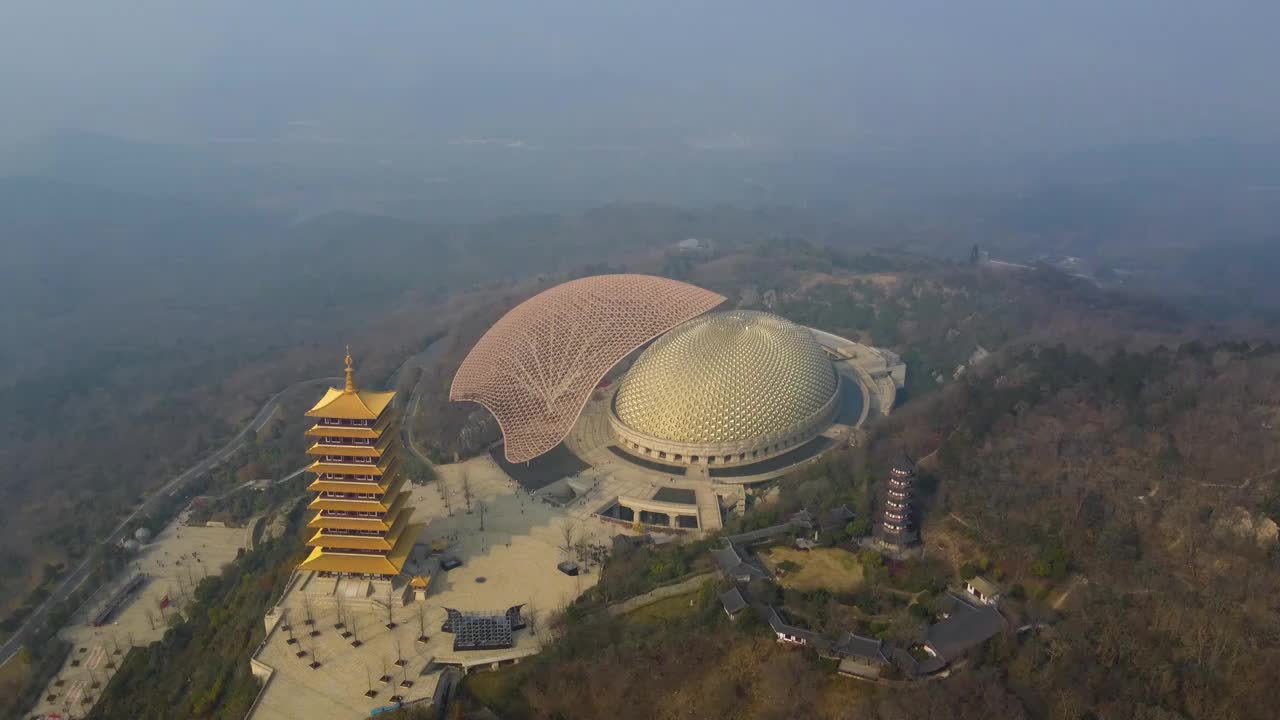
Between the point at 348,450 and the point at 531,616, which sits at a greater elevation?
the point at 348,450

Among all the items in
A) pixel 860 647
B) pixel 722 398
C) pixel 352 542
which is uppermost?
pixel 722 398

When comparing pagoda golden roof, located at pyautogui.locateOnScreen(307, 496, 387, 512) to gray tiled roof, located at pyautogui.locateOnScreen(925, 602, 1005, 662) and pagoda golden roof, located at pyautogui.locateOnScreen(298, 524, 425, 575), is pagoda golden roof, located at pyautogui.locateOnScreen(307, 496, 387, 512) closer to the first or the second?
pagoda golden roof, located at pyautogui.locateOnScreen(298, 524, 425, 575)

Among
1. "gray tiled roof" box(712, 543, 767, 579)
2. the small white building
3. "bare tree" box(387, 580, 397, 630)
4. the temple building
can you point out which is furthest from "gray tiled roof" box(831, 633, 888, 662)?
"bare tree" box(387, 580, 397, 630)

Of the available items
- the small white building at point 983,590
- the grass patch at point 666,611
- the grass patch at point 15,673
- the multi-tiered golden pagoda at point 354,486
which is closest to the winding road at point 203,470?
the grass patch at point 15,673

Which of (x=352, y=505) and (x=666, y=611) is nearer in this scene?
(x=666, y=611)

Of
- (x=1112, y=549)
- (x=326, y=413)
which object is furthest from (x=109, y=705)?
(x=1112, y=549)

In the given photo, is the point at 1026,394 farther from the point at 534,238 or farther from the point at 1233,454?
the point at 534,238

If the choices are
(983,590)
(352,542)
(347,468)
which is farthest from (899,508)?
(352,542)

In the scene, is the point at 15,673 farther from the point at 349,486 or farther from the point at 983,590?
the point at 983,590
